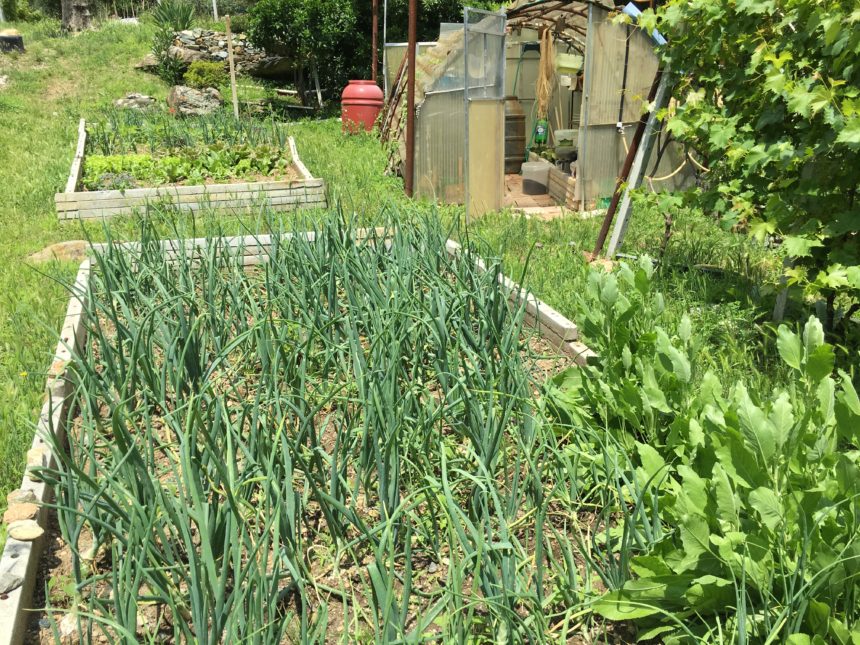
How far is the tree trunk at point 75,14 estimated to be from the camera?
65.7 feet

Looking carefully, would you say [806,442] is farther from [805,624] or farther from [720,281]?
[720,281]

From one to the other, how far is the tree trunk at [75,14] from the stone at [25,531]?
21817 mm

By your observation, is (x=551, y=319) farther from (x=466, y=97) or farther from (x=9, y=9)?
(x=9, y=9)

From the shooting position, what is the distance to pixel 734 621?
1513 millimetres

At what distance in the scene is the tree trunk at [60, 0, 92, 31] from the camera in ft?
65.7

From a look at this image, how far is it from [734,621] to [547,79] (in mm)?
9366

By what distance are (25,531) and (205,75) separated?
45.7 feet

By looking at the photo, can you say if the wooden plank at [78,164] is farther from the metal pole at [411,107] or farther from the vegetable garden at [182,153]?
the metal pole at [411,107]

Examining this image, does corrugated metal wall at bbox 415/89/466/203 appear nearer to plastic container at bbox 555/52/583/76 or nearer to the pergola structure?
the pergola structure

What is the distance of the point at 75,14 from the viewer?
20188 mm

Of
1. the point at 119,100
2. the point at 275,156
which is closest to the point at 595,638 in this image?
the point at 275,156

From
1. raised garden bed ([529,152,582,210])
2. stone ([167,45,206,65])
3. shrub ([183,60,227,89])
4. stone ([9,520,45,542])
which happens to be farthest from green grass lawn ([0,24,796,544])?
stone ([167,45,206,65])

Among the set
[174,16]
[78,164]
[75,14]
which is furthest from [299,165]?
[75,14]

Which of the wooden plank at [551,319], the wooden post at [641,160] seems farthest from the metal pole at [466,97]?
the wooden plank at [551,319]
